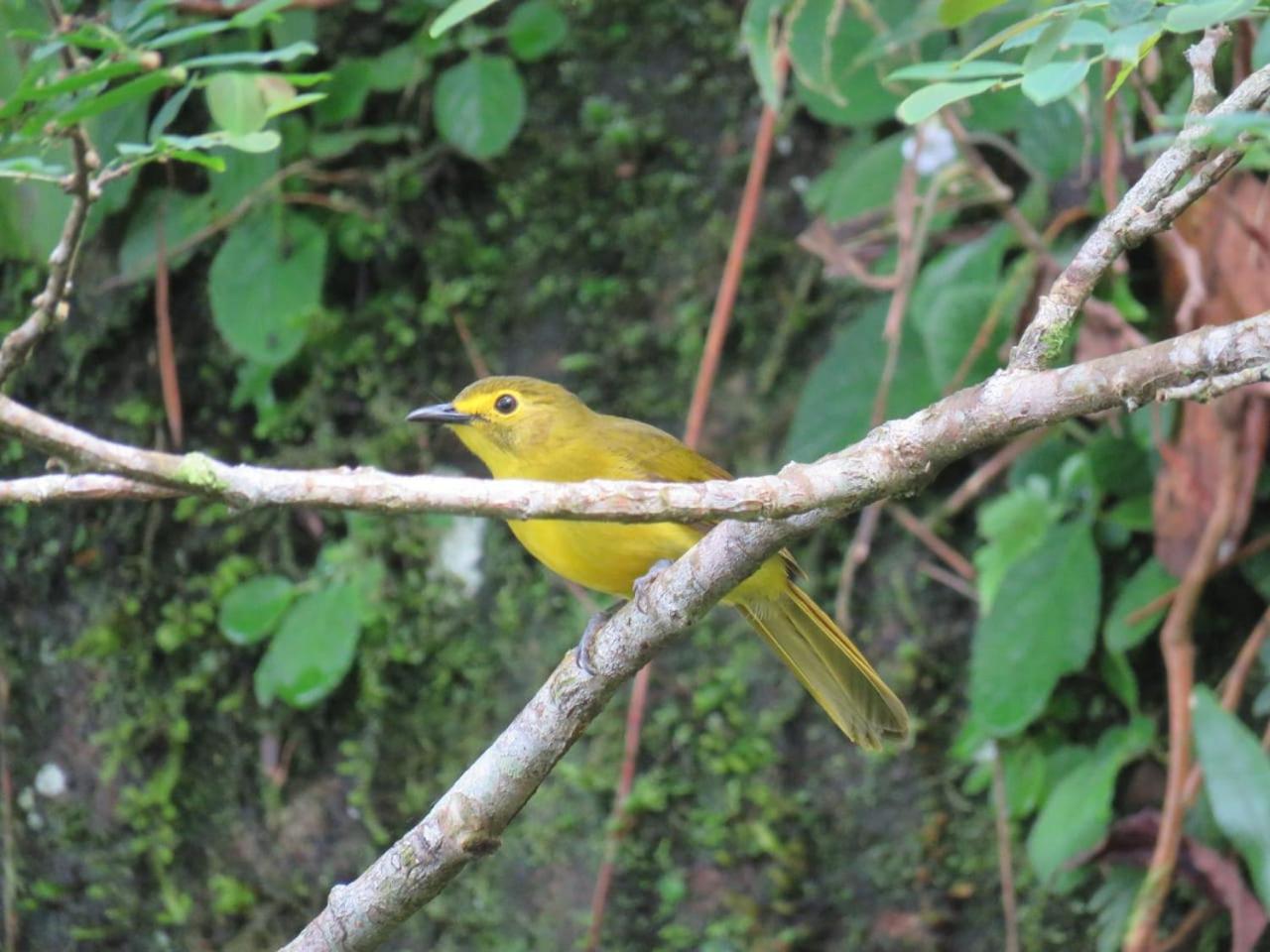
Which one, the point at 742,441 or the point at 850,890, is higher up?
the point at 742,441

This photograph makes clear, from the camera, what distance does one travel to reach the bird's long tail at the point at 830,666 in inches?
107

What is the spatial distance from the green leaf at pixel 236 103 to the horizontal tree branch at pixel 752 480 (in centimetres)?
72

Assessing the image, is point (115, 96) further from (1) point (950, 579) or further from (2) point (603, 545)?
(1) point (950, 579)

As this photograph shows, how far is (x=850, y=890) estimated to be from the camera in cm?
355

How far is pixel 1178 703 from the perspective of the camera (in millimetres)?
3006

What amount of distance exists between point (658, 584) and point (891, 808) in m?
1.85

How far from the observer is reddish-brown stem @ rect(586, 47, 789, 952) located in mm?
3637

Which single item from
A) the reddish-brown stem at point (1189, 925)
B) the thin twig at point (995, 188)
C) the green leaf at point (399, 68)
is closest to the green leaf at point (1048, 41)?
the thin twig at point (995, 188)

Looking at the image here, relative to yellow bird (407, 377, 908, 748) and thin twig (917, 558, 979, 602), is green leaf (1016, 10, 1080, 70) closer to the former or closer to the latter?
yellow bird (407, 377, 908, 748)

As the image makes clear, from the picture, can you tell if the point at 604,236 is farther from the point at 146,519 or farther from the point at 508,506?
the point at 508,506

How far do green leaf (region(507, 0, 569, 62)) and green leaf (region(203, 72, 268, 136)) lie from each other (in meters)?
1.65

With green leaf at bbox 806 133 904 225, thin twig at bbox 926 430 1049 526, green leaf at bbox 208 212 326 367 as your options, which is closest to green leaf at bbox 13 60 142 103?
green leaf at bbox 208 212 326 367

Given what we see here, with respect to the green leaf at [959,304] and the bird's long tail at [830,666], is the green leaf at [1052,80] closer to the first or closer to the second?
the bird's long tail at [830,666]

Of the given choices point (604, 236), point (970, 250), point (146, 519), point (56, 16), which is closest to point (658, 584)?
point (56, 16)
